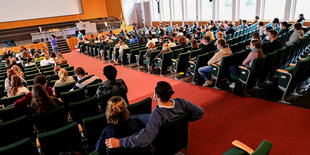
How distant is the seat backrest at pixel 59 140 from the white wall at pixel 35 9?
21196mm

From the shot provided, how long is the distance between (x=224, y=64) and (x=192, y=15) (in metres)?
15.6

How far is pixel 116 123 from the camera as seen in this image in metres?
1.84

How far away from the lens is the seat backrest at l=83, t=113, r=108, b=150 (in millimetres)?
2314

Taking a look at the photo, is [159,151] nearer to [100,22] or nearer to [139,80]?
[139,80]

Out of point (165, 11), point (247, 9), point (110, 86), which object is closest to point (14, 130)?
point (110, 86)

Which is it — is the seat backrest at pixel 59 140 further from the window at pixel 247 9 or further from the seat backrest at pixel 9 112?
the window at pixel 247 9

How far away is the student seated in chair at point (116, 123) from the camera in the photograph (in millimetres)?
1812

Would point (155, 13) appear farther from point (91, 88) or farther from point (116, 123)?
point (116, 123)

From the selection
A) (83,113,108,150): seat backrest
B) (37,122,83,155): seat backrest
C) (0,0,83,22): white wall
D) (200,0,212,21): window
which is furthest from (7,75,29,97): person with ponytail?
(0,0,83,22): white wall

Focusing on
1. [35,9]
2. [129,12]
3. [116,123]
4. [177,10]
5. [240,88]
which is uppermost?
[35,9]

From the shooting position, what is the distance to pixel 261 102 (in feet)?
13.1

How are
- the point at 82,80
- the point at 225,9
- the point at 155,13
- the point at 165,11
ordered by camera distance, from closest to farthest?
1. the point at 82,80
2. the point at 225,9
3. the point at 165,11
4. the point at 155,13

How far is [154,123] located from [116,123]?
1.21ft

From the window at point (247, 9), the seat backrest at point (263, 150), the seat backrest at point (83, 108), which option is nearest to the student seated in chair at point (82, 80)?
the seat backrest at point (83, 108)
